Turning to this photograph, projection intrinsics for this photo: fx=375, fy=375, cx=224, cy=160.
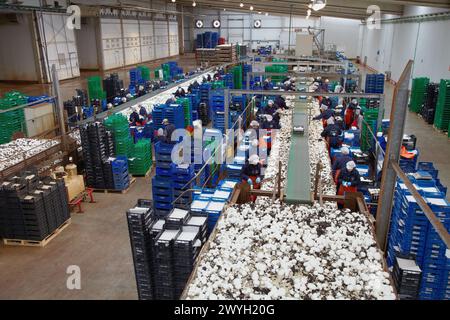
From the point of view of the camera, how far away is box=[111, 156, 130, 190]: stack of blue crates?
31.4 feet

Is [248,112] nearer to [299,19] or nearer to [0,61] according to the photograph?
[0,61]

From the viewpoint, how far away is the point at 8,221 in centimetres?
731

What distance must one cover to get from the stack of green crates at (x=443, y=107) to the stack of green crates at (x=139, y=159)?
10.7 metres

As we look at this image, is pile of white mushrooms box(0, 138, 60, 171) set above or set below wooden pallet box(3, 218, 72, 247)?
above

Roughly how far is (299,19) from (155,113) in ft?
112

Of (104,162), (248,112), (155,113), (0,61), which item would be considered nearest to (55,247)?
(104,162)

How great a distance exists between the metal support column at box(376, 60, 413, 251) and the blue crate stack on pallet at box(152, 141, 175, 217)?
15.7ft

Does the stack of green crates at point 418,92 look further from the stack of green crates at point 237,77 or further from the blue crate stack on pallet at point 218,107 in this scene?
the stack of green crates at point 237,77

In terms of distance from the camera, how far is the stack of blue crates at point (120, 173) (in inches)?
377

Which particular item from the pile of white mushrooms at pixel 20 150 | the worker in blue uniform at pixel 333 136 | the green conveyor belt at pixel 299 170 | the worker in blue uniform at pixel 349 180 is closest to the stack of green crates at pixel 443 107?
the green conveyor belt at pixel 299 170

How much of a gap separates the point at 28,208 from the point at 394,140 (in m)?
6.55

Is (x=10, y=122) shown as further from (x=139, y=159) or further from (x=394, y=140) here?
(x=394, y=140)

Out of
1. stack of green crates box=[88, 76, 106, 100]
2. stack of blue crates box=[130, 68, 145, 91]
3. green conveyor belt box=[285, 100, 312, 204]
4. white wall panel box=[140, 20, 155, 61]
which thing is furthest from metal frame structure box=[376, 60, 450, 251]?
white wall panel box=[140, 20, 155, 61]

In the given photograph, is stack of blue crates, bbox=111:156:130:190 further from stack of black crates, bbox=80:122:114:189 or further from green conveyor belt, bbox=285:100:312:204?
green conveyor belt, bbox=285:100:312:204
